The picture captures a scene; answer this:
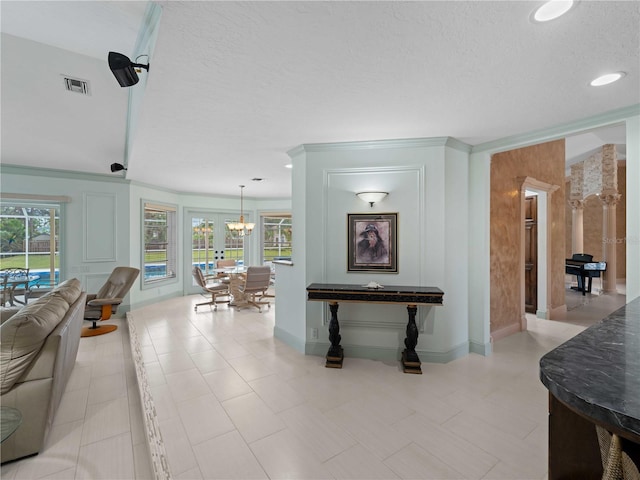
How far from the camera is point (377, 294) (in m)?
3.08

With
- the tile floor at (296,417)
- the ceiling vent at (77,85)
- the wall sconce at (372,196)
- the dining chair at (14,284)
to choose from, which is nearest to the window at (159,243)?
the dining chair at (14,284)

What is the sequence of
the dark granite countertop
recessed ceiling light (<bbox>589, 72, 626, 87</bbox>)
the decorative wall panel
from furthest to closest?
the decorative wall panel < recessed ceiling light (<bbox>589, 72, 626, 87</bbox>) < the dark granite countertop

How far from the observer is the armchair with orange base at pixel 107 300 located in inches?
172

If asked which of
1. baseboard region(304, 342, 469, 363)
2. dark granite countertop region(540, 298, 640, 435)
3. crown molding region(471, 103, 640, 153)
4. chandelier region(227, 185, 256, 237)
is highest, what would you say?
crown molding region(471, 103, 640, 153)

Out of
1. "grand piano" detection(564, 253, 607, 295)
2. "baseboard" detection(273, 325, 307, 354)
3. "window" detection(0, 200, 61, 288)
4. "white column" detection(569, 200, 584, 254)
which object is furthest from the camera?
"white column" detection(569, 200, 584, 254)

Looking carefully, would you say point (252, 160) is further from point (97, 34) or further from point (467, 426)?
point (467, 426)

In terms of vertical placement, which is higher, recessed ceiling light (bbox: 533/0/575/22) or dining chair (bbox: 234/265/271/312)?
recessed ceiling light (bbox: 533/0/575/22)

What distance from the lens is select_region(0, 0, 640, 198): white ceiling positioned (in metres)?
1.47

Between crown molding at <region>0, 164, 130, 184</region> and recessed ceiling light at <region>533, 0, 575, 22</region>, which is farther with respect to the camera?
crown molding at <region>0, 164, 130, 184</region>

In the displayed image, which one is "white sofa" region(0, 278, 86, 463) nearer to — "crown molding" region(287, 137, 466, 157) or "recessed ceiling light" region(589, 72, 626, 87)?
"crown molding" region(287, 137, 466, 157)

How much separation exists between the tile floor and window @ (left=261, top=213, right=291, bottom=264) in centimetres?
497

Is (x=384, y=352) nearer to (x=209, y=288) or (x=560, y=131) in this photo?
(x=560, y=131)

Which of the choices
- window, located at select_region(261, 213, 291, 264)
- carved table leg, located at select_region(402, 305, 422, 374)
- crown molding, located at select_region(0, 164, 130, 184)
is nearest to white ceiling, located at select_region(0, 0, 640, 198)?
crown molding, located at select_region(0, 164, 130, 184)

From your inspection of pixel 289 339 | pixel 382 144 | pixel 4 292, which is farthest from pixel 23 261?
pixel 382 144
